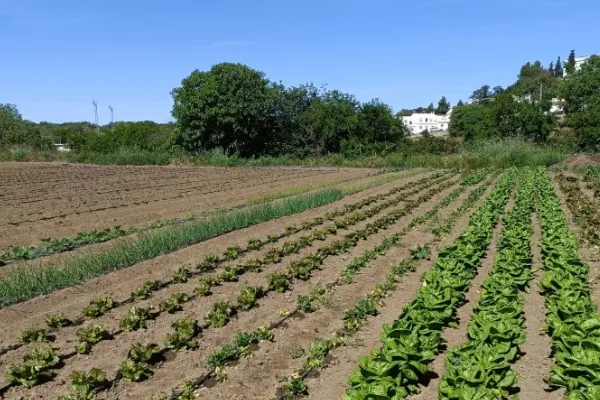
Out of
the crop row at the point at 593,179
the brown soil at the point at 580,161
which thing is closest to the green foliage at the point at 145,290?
the crop row at the point at 593,179

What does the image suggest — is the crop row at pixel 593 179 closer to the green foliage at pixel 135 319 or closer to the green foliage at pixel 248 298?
the green foliage at pixel 248 298

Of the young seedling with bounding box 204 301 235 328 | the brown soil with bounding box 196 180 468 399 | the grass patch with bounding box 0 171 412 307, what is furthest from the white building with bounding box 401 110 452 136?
the young seedling with bounding box 204 301 235 328

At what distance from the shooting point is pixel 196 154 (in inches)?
1606

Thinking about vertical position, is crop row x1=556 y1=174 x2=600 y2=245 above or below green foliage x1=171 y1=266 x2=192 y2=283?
below

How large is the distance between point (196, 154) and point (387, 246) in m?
32.0

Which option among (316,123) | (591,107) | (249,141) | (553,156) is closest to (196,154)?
(249,141)

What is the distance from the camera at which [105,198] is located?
735 inches

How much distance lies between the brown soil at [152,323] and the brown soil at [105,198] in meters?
4.09

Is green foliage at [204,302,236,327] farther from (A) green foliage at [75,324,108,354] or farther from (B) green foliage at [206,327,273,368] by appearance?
(A) green foliage at [75,324,108,354]

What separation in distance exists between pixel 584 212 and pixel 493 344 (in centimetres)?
1062

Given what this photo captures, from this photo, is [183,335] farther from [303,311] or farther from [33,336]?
[303,311]

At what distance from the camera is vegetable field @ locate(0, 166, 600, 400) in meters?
4.73

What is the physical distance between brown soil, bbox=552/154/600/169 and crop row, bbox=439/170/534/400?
25523mm

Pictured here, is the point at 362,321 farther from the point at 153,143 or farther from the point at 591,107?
the point at 153,143
